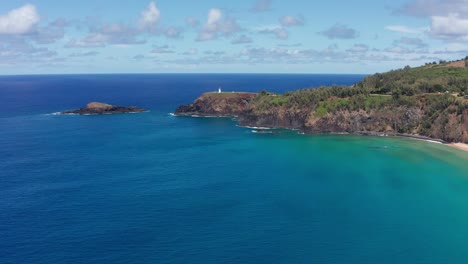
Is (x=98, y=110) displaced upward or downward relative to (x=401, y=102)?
downward

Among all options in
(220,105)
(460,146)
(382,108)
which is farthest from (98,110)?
(460,146)

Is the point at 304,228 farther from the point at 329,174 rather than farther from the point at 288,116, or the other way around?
the point at 288,116

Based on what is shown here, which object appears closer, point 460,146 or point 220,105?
point 460,146

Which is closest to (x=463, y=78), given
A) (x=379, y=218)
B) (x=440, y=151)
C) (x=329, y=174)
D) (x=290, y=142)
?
(x=440, y=151)

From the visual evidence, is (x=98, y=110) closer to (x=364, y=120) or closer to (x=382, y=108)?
(x=364, y=120)

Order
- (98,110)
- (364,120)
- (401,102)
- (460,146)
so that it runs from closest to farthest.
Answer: (460,146) → (364,120) → (401,102) → (98,110)

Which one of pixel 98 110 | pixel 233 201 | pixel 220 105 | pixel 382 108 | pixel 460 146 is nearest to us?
pixel 233 201

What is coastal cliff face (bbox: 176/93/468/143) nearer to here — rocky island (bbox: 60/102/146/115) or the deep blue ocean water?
the deep blue ocean water
